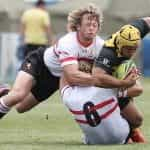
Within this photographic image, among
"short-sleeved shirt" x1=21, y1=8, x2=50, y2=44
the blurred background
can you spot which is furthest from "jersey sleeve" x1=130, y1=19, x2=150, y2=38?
the blurred background

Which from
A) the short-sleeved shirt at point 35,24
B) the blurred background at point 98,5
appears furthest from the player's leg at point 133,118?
the blurred background at point 98,5

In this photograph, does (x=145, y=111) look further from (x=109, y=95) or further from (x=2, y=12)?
(x=2, y=12)

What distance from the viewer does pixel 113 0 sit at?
89.6 ft

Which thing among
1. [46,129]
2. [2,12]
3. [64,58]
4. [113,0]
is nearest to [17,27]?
[2,12]

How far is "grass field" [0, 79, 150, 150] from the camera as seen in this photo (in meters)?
9.48

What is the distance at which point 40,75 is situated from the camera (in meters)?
10.9

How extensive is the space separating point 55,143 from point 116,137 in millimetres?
663

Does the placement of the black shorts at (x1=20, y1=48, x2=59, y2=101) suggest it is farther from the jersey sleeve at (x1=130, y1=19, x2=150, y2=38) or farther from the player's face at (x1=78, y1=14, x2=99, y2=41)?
the jersey sleeve at (x1=130, y1=19, x2=150, y2=38)

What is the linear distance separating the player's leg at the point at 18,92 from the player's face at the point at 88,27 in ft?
3.17

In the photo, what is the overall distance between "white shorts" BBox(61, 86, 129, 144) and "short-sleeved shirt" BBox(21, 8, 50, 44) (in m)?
9.67

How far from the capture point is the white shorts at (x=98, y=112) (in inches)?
380

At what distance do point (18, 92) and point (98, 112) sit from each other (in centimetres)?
126

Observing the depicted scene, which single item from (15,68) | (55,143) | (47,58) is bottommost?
(15,68)

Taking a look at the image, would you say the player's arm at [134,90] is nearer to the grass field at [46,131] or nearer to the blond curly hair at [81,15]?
the grass field at [46,131]
